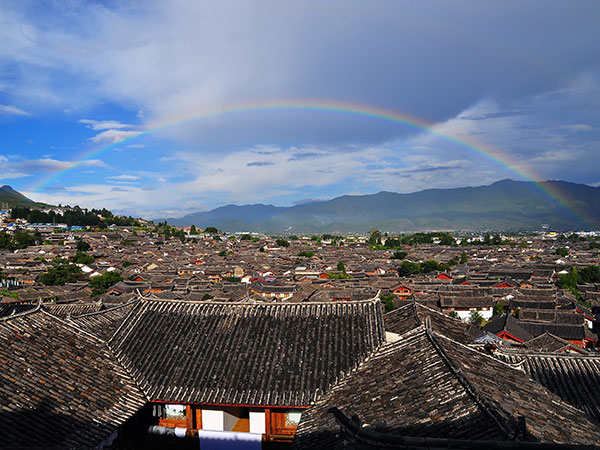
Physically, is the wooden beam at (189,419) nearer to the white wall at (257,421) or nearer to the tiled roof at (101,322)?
the white wall at (257,421)

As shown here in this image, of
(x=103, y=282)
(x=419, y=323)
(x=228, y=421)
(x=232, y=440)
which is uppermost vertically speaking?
(x=419, y=323)

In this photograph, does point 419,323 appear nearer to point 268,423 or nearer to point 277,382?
point 277,382

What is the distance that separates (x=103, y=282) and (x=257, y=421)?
1785 inches

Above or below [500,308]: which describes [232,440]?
above

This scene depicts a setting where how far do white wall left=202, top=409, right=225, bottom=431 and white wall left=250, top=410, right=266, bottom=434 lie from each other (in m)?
0.56

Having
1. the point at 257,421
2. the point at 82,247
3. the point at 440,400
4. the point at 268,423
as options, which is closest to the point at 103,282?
the point at 82,247

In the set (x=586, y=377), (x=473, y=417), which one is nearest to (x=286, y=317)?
(x=473, y=417)

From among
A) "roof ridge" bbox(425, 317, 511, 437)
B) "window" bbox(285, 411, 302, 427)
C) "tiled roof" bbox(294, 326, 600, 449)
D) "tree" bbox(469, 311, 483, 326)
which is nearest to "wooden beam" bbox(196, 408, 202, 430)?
"window" bbox(285, 411, 302, 427)

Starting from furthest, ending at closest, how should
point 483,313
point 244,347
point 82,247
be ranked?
point 82,247 < point 483,313 < point 244,347

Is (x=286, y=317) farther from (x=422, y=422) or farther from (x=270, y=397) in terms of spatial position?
(x=422, y=422)

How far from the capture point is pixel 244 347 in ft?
28.6

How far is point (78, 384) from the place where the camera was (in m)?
7.57

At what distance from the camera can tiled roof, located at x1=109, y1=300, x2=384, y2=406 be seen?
25.5 ft

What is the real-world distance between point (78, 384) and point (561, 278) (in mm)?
A: 58891
